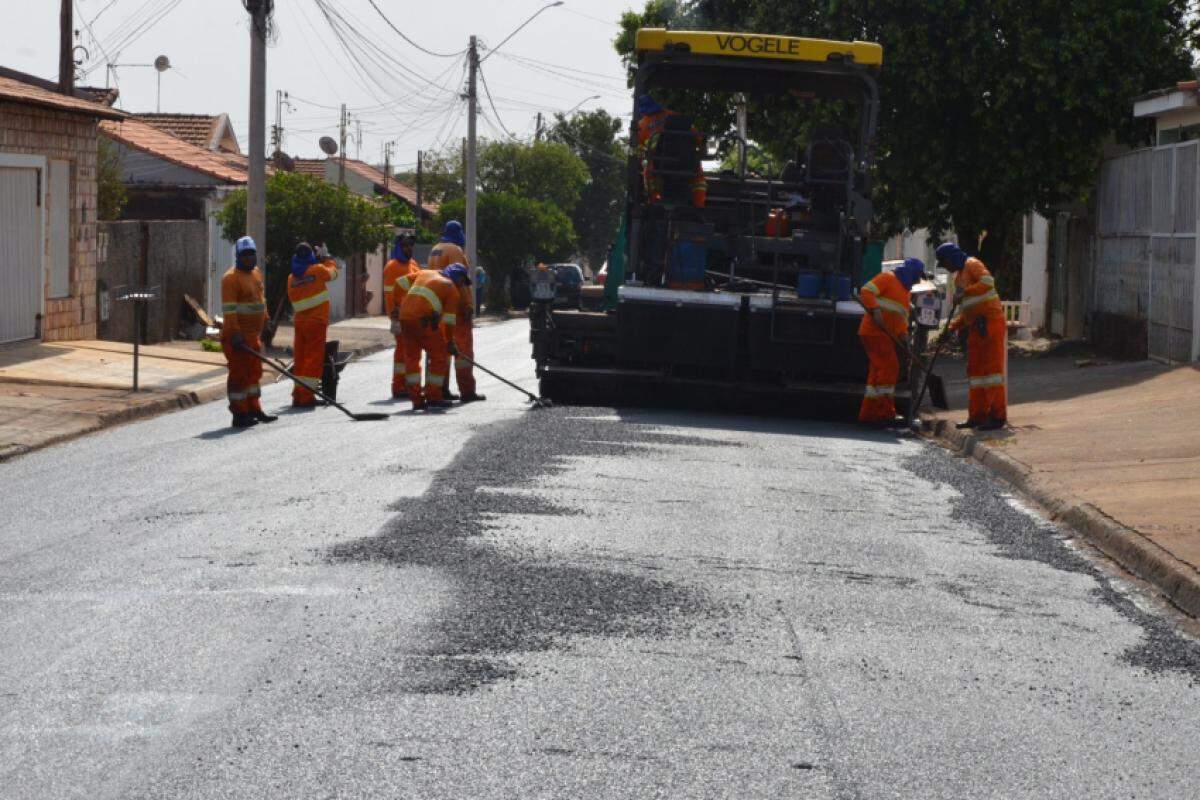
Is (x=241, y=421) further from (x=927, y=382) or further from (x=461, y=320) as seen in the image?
(x=927, y=382)

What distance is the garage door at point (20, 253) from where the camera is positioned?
22047 mm

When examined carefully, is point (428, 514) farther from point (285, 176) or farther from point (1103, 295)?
point (285, 176)

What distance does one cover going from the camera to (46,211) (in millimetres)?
23625

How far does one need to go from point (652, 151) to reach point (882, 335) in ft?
9.20

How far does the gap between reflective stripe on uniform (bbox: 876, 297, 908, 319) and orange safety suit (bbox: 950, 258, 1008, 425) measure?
1.74ft

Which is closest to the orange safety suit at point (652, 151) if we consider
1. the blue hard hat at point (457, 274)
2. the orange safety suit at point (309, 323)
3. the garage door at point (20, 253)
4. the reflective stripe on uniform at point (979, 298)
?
the blue hard hat at point (457, 274)

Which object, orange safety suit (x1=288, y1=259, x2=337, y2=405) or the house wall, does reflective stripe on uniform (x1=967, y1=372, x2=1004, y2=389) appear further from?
the house wall

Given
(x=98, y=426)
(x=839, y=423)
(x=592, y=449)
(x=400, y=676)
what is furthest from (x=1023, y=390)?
(x=400, y=676)

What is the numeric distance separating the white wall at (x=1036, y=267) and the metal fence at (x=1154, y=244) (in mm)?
5407

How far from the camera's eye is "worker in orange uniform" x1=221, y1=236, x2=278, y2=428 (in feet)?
49.2

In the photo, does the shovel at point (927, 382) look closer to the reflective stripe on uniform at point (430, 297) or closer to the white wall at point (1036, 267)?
the reflective stripe on uniform at point (430, 297)

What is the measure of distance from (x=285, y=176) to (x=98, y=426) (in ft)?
Result: 58.1

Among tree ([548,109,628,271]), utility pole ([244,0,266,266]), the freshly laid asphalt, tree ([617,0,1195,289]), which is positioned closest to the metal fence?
tree ([617,0,1195,289])

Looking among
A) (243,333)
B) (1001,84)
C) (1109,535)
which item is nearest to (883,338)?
(1109,535)
